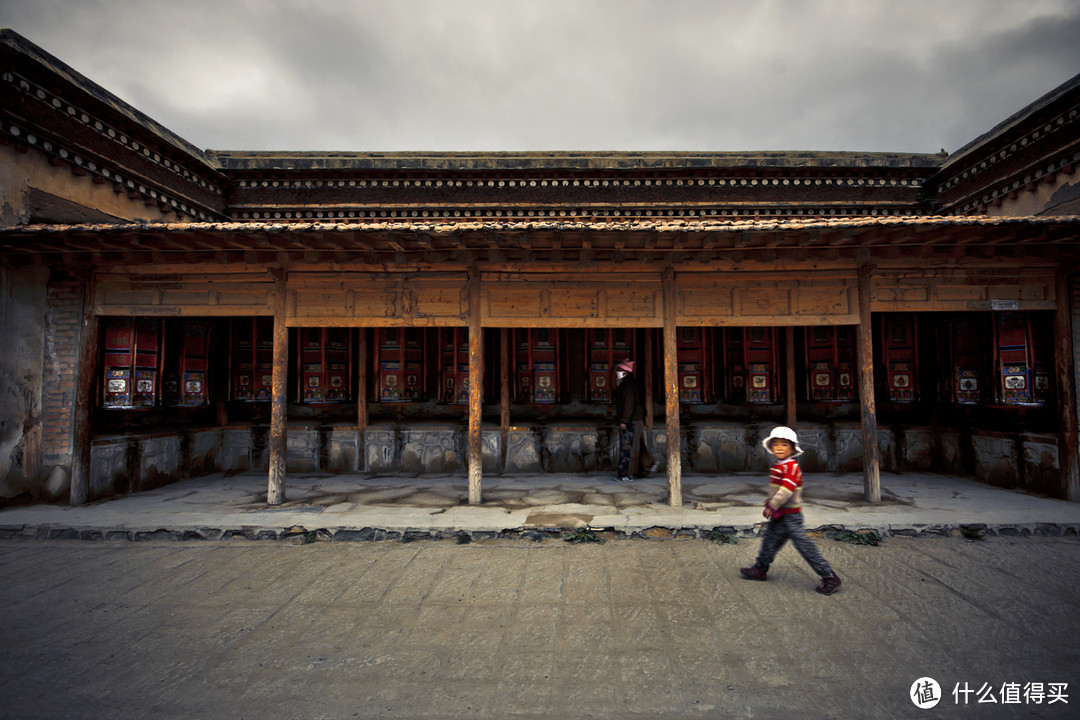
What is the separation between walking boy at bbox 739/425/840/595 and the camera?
3850mm

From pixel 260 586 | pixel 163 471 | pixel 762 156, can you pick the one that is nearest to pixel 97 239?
pixel 163 471

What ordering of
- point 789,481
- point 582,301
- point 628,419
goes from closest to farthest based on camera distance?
point 789,481, point 582,301, point 628,419

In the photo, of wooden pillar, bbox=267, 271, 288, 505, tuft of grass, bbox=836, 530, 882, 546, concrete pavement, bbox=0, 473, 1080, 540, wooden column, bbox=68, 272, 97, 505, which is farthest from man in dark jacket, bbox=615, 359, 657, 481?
wooden column, bbox=68, 272, 97, 505

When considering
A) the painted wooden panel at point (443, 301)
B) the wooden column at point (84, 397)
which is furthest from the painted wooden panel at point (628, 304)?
the wooden column at point (84, 397)

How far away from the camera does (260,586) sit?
4.21 metres

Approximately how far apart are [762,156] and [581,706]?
434 inches

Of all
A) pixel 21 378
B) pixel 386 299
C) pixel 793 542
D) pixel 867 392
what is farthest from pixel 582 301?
pixel 21 378

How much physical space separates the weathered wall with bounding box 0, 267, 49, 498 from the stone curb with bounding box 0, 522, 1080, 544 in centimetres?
116

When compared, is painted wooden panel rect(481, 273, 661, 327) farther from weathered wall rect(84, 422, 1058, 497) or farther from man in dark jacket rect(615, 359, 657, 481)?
weathered wall rect(84, 422, 1058, 497)

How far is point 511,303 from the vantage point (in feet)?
21.3

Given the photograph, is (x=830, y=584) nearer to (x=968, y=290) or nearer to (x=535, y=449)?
(x=968, y=290)

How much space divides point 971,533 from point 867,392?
1.87 m

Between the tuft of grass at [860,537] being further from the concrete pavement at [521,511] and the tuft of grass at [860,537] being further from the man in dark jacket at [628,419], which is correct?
the man in dark jacket at [628,419]

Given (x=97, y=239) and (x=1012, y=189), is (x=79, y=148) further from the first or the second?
(x=1012, y=189)
